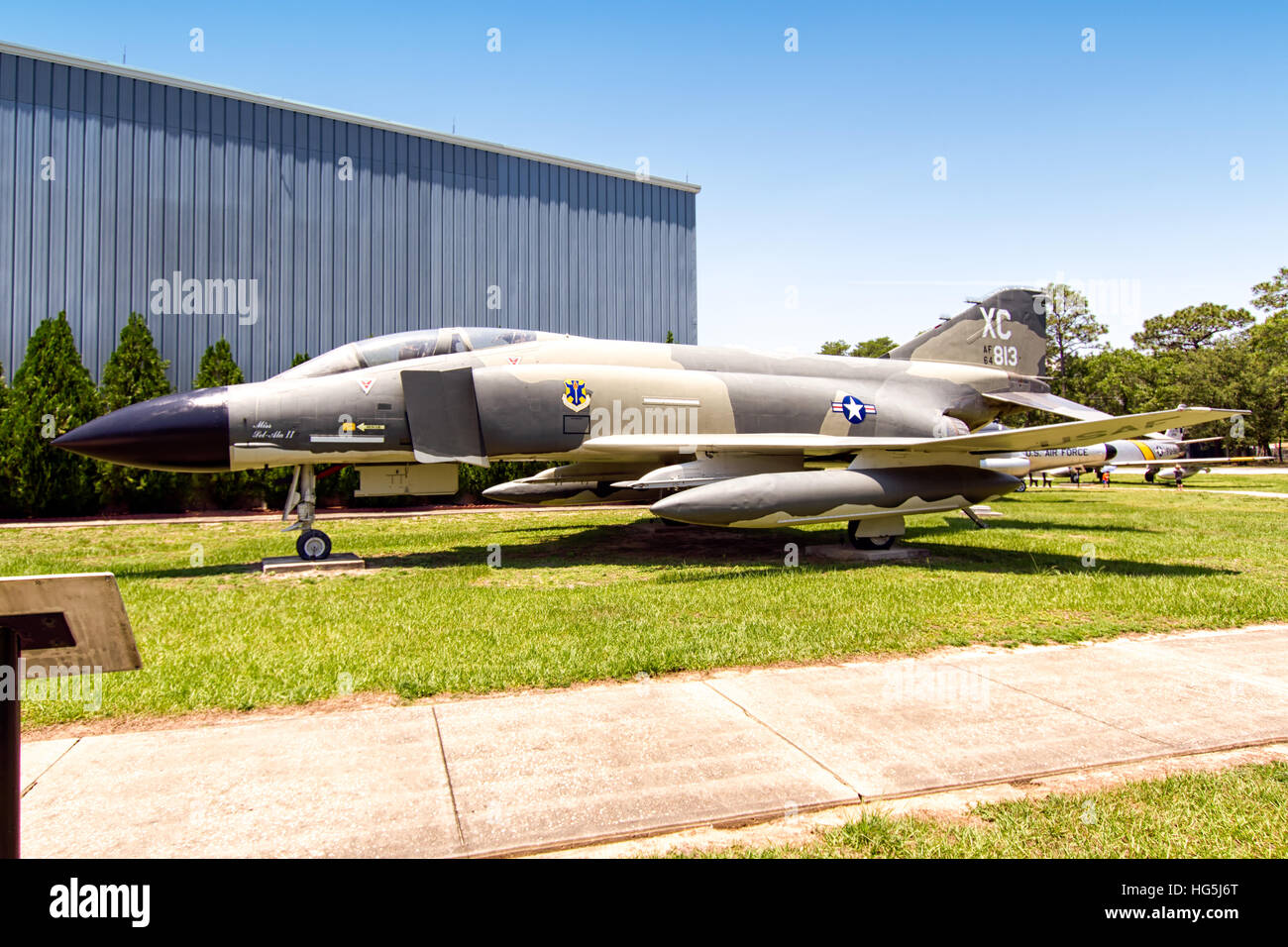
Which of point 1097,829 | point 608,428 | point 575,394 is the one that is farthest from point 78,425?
point 1097,829

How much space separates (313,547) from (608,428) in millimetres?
4292

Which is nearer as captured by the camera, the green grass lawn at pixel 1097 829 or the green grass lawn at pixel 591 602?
the green grass lawn at pixel 1097 829

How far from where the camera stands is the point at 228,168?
20.1 metres

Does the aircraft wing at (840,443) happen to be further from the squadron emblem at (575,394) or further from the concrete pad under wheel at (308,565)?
the concrete pad under wheel at (308,565)

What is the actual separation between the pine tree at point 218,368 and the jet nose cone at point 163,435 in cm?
1088

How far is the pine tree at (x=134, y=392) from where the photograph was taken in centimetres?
1755

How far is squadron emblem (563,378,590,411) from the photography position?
10109 mm

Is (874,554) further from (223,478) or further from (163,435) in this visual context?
(223,478)

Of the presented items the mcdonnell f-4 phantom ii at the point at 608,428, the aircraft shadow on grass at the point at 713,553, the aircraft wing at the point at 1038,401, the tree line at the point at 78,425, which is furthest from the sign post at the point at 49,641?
the tree line at the point at 78,425

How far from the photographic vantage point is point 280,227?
20625mm

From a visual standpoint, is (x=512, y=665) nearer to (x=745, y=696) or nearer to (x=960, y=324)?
(x=745, y=696)

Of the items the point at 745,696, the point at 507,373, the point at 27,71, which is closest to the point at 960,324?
the point at 507,373

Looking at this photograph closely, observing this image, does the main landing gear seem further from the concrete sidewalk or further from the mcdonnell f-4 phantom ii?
the concrete sidewalk
